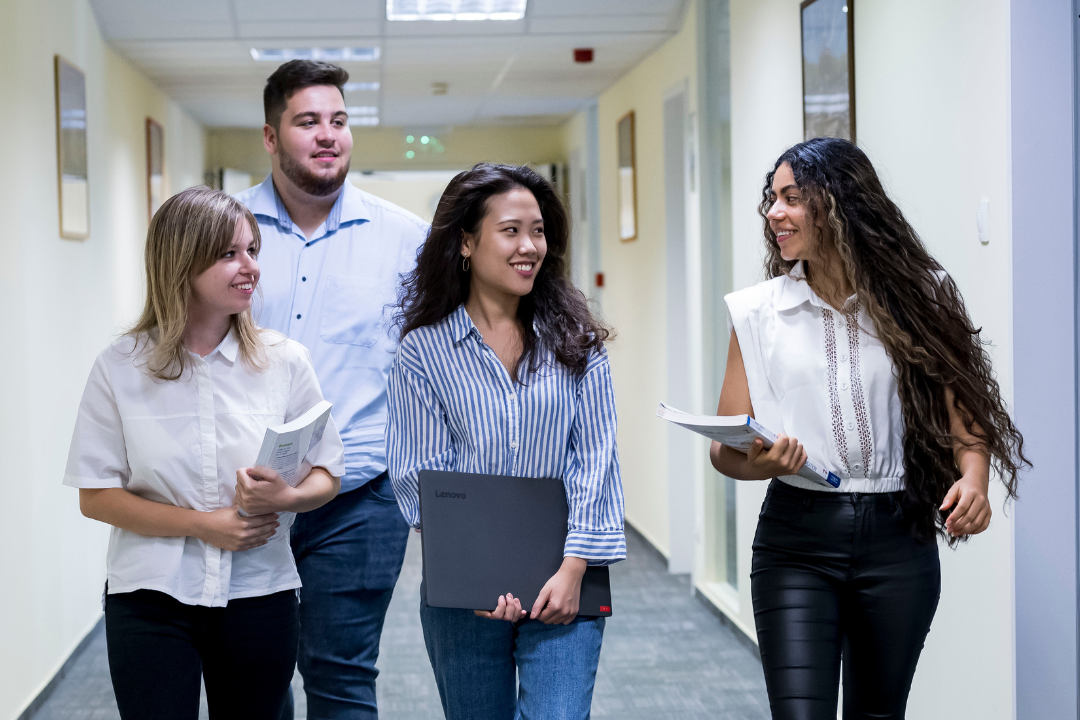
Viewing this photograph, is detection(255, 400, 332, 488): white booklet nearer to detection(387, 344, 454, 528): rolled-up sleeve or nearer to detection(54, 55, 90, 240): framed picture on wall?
detection(387, 344, 454, 528): rolled-up sleeve

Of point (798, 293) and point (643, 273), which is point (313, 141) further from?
point (643, 273)

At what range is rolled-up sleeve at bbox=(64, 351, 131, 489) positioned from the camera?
1.74 m

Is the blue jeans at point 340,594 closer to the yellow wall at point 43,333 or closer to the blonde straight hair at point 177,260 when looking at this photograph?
the blonde straight hair at point 177,260

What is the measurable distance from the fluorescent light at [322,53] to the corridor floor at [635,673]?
2946mm

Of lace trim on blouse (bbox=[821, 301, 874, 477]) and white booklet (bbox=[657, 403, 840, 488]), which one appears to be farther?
lace trim on blouse (bbox=[821, 301, 874, 477])

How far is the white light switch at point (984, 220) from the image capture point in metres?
2.42

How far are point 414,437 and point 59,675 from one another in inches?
113

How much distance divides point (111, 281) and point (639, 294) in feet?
9.66

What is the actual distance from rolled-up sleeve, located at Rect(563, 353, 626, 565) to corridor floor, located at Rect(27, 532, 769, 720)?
1.94 meters

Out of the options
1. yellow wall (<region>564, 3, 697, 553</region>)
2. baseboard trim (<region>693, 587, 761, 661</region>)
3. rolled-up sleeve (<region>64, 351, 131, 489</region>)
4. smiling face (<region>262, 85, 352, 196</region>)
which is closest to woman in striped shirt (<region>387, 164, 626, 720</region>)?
rolled-up sleeve (<region>64, 351, 131, 489</region>)

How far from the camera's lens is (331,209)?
95.0 inches

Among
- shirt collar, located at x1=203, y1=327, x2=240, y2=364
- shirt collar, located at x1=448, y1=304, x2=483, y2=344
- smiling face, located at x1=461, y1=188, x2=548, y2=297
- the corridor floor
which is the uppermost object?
smiling face, located at x1=461, y1=188, x2=548, y2=297

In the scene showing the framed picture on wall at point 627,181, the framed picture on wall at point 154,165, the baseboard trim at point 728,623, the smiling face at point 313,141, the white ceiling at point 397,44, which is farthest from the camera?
the framed picture on wall at point 627,181

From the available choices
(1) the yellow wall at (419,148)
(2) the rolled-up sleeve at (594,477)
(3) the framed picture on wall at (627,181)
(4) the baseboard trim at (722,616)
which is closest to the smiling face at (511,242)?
(2) the rolled-up sleeve at (594,477)
